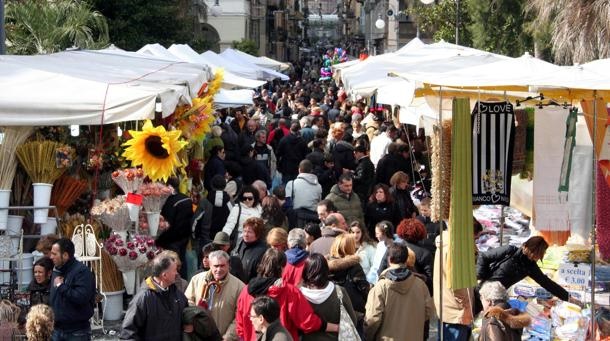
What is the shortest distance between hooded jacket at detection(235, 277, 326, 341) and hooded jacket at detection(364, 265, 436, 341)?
2.36 ft

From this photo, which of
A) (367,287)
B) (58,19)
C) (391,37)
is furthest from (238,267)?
(391,37)

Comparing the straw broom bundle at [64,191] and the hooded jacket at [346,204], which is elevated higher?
the straw broom bundle at [64,191]

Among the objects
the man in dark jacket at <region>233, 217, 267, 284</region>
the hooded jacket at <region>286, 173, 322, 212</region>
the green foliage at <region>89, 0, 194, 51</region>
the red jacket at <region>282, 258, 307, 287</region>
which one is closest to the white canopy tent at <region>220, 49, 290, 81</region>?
the green foliage at <region>89, 0, 194, 51</region>

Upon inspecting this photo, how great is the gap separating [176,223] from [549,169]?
14.5 feet

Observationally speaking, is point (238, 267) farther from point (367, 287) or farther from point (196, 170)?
point (196, 170)

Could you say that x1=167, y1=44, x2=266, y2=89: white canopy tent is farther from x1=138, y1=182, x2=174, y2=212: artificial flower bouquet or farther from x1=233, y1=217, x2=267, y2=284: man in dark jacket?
x1=233, y1=217, x2=267, y2=284: man in dark jacket

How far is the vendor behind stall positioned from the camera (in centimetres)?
918

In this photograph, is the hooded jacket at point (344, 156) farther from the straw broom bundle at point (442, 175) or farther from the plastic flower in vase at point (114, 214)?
the straw broom bundle at point (442, 175)

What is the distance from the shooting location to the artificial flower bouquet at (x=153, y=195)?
436 inches

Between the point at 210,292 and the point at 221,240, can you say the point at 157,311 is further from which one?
the point at 221,240

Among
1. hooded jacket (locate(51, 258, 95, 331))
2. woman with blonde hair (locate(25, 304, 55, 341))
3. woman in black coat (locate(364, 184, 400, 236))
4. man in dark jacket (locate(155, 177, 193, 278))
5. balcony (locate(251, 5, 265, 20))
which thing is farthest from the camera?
balcony (locate(251, 5, 265, 20))

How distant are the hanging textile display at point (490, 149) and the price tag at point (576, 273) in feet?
2.59

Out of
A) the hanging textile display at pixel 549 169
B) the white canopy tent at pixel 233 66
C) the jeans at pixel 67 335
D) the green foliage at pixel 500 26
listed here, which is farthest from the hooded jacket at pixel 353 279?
the green foliage at pixel 500 26

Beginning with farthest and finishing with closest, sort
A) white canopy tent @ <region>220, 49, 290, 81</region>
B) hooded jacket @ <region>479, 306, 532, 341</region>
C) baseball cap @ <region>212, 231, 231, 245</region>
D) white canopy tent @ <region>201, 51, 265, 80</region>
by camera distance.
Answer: white canopy tent @ <region>220, 49, 290, 81</region>, white canopy tent @ <region>201, 51, 265, 80</region>, baseball cap @ <region>212, 231, 231, 245</region>, hooded jacket @ <region>479, 306, 532, 341</region>
